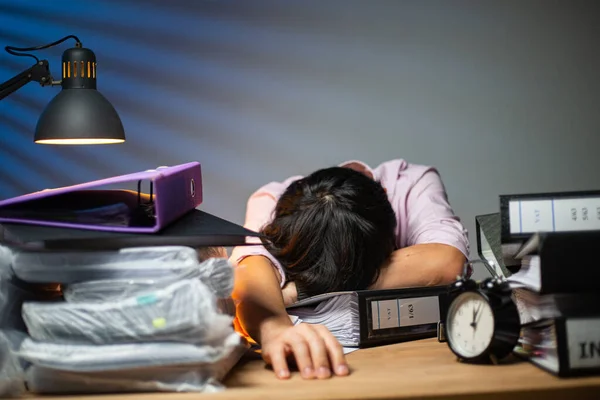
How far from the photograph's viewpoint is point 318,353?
797 mm

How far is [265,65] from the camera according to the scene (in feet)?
7.88

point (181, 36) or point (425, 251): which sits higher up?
point (181, 36)

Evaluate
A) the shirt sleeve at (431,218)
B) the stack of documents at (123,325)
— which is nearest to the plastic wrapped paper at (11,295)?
the stack of documents at (123,325)

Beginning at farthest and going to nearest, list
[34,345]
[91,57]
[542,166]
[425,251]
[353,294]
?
1. [542,166]
2. [425,251]
3. [91,57]
4. [353,294]
5. [34,345]

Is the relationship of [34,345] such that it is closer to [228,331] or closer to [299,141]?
[228,331]

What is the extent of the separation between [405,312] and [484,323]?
0.20m

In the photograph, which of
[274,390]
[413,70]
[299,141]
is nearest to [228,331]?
[274,390]

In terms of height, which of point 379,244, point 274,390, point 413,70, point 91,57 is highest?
point 413,70

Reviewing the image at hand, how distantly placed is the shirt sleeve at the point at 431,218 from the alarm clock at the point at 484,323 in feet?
1.71

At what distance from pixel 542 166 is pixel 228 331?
6.65 ft

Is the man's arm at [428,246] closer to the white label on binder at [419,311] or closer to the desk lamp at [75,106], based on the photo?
the white label on binder at [419,311]

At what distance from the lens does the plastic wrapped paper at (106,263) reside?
0.74 meters

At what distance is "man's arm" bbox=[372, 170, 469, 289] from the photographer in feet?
4.06

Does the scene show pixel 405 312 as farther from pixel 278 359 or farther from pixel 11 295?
pixel 11 295
